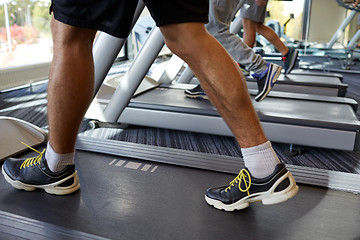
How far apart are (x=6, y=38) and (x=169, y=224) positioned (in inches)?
143

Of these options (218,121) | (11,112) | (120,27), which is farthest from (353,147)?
(11,112)

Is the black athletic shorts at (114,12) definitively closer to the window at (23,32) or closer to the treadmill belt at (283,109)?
the treadmill belt at (283,109)

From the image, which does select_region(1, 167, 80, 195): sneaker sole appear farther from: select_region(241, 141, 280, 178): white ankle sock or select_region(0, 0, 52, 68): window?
select_region(0, 0, 52, 68): window

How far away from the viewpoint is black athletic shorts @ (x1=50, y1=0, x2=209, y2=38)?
2.85ft

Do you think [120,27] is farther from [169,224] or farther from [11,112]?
[11,112]

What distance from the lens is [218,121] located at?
6.76ft

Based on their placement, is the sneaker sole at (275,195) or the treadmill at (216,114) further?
the treadmill at (216,114)

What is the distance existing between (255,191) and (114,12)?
648 millimetres

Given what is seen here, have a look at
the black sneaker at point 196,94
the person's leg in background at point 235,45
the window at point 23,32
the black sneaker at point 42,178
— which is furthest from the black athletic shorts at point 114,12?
the window at point 23,32

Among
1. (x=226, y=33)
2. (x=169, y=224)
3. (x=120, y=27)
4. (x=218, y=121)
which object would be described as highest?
(x=120, y=27)

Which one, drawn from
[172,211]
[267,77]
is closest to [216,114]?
[267,77]

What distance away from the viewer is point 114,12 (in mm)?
889

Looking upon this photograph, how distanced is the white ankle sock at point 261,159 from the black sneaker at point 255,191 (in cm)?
2

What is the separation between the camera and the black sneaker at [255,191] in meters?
0.93
